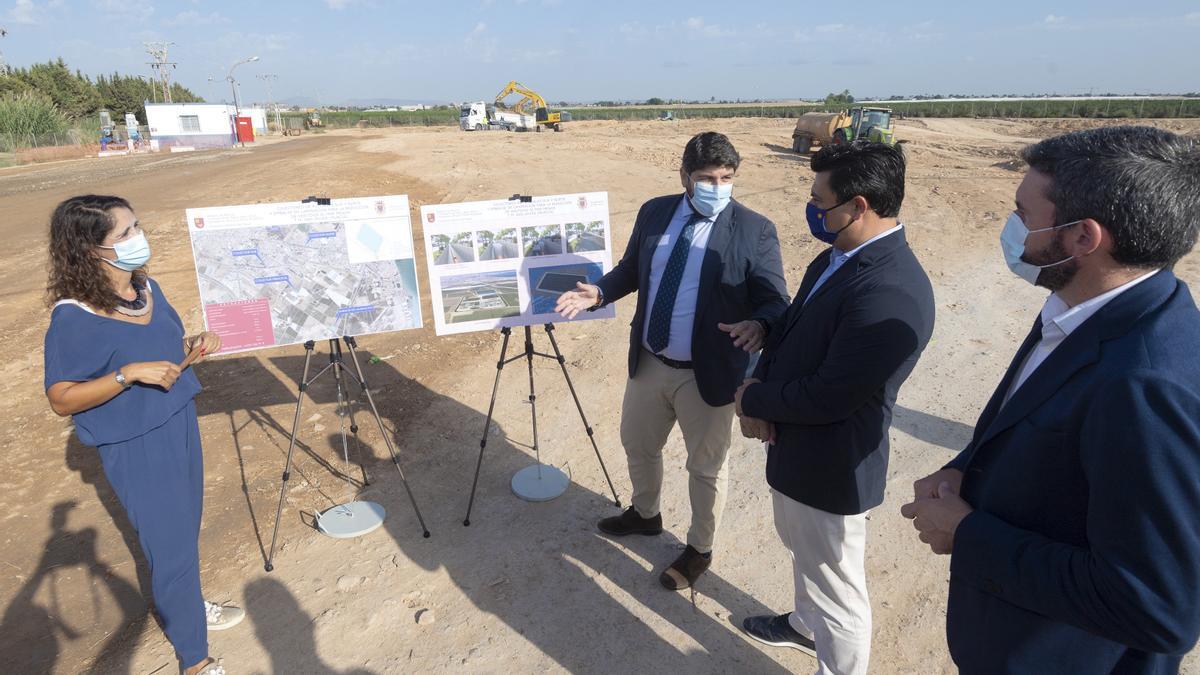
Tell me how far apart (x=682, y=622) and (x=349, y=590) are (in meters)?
1.91

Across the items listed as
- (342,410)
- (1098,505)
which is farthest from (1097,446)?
(342,410)

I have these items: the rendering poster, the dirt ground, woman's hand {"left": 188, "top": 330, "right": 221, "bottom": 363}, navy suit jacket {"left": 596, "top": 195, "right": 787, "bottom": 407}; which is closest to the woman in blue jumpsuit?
woman's hand {"left": 188, "top": 330, "right": 221, "bottom": 363}

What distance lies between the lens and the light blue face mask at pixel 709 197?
3227 millimetres

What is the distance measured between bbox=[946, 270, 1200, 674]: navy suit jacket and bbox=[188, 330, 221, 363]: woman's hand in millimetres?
3374

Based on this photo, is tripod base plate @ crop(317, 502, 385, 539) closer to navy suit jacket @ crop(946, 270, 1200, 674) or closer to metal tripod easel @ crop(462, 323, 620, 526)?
metal tripod easel @ crop(462, 323, 620, 526)

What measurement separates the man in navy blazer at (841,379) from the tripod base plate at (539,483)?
6.73ft

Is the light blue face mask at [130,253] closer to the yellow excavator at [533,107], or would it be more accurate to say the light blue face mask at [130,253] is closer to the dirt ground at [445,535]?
the dirt ground at [445,535]

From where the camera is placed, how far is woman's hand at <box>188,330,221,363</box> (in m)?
3.19

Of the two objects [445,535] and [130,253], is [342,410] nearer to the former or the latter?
[445,535]

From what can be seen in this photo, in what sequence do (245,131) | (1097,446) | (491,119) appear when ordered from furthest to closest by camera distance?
(491,119)
(245,131)
(1097,446)

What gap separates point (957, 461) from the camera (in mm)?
2037

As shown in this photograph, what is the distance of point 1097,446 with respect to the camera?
4.33 ft

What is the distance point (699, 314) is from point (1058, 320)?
180cm

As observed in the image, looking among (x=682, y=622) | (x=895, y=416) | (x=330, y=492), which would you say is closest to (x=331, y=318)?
(x=330, y=492)
